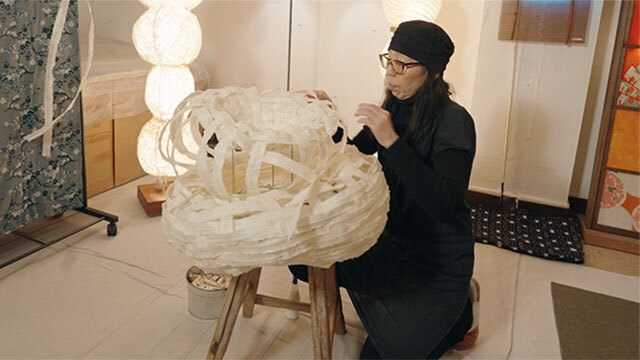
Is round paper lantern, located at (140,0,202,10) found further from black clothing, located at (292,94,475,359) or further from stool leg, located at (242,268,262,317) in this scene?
stool leg, located at (242,268,262,317)

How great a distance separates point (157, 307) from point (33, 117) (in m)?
0.89

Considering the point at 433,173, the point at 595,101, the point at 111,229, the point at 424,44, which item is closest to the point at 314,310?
the point at 433,173

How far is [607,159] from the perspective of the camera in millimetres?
2518

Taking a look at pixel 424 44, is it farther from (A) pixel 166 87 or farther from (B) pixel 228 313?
(A) pixel 166 87

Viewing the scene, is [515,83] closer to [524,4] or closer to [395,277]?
[524,4]

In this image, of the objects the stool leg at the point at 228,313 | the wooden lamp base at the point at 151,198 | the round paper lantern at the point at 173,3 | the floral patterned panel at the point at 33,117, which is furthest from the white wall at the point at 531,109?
the floral patterned panel at the point at 33,117

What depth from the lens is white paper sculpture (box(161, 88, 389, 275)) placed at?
3.65ft

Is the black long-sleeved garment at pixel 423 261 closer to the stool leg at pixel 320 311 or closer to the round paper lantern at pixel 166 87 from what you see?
the stool leg at pixel 320 311

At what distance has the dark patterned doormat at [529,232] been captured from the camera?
2.46m

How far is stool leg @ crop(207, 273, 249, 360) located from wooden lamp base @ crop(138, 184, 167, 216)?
1259 mm

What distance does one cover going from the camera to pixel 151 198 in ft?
8.64

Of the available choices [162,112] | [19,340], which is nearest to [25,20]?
[162,112]

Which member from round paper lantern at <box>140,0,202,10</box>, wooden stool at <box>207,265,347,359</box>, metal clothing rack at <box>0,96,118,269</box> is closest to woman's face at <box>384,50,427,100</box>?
wooden stool at <box>207,265,347,359</box>

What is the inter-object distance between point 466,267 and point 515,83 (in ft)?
4.83
